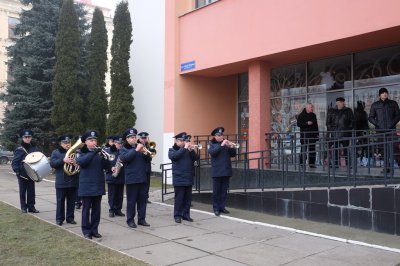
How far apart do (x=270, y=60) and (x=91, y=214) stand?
7309mm

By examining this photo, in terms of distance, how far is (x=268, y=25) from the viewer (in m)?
11.3

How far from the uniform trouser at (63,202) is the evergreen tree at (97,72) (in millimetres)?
11645

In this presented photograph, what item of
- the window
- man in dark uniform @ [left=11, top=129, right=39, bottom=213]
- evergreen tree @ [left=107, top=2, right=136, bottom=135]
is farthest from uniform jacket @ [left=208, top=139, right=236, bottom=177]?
evergreen tree @ [left=107, top=2, right=136, bottom=135]

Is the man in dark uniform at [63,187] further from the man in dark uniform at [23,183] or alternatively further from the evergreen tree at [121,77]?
the evergreen tree at [121,77]

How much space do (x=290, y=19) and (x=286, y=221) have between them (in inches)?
209

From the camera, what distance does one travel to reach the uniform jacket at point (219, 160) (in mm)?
8938

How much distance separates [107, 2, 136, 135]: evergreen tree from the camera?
1706 centimetres

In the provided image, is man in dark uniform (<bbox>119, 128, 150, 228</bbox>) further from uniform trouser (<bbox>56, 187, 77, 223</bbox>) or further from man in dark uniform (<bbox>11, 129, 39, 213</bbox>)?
man in dark uniform (<bbox>11, 129, 39, 213</bbox>)

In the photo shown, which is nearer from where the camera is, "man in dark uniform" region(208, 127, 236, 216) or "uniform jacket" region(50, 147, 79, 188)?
"uniform jacket" region(50, 147, 79, 188)

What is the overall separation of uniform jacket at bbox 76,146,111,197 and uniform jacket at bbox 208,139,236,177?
2.68m

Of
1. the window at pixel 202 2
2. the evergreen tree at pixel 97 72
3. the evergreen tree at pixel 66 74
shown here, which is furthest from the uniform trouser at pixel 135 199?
the evergreen tree at pixel 97 72

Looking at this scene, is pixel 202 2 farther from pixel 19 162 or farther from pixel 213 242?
pixel 213 242

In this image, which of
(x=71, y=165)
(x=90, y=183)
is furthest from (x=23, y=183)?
(x=90, y=183)

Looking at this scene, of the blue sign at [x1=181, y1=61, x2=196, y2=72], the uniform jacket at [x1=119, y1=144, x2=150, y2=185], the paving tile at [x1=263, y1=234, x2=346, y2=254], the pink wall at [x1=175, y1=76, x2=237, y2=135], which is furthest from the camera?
the pink wall at [x1=175, y1=76, x2=237, y2=135]
